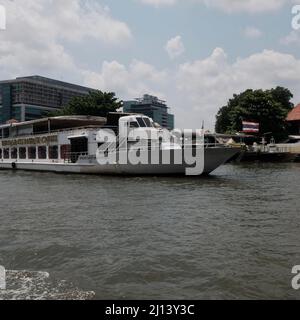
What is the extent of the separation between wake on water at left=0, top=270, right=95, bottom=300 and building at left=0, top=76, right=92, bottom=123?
120995 mm

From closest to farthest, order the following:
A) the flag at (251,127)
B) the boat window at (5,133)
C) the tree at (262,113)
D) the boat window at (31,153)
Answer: the boat window at (31,153) < the boat window at (5,133) < the flag at (251,127) < the tree at (262,113)

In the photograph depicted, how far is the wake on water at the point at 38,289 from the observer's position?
6.58 meters

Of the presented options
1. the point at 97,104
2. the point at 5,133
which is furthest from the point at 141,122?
the point at 97,104

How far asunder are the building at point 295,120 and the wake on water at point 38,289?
58.5 m

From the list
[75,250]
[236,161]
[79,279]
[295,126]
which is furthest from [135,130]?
[295,126]

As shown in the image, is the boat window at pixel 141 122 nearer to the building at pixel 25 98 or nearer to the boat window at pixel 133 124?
the boat window at pixel 133 124

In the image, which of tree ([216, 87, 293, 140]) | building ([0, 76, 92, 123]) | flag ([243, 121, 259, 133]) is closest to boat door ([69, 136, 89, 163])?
flag ([243, 121, 259, 133])

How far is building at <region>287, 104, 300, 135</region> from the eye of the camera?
2394 inches

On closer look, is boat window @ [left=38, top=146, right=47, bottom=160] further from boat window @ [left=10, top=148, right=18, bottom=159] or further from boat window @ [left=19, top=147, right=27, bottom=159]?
boat window @ [left=10, top=148, right=18, bottom=159]

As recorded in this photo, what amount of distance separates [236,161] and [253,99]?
10527 millimetres

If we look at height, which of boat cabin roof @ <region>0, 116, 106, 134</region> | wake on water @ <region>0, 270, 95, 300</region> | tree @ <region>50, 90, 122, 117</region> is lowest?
wake on water @ <region>0, 270, 95, 300</region>

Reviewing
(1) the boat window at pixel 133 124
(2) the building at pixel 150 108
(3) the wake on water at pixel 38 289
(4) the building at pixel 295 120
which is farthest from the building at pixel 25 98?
(3) the wake on water at pixel 38 289

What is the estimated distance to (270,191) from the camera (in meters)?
18.4

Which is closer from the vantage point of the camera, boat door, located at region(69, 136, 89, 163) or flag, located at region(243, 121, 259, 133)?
boat door, located at region(69, 136, 89, 163)
